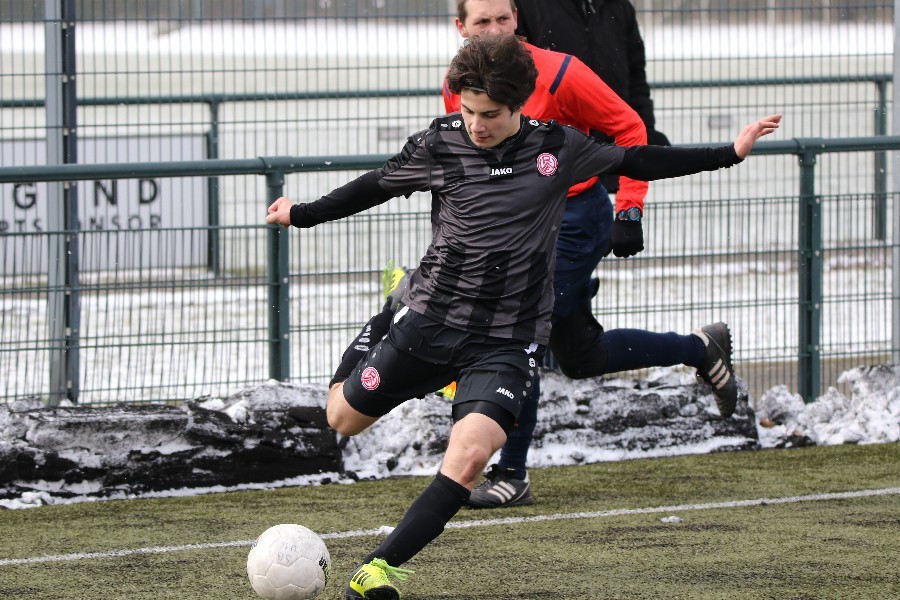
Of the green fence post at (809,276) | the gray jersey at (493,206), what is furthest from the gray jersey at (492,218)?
the green fence post at (809,276)

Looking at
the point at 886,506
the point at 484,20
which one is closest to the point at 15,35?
the point at 484,20

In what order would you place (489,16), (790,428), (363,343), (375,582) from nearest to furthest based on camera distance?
(375,582), (489,16), (363,343), (790,428)

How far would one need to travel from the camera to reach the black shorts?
4836 millimetres

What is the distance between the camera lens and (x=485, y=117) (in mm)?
4844

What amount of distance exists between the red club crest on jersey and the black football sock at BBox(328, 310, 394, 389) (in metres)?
1.09

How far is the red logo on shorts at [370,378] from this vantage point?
509 centimetres

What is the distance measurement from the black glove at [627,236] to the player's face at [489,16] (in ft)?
2.96

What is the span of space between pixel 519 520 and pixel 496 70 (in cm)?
212

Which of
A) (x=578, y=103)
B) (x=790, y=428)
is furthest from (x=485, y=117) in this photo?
(x=790, y=428)

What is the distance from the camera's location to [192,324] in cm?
789

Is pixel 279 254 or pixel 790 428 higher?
pixel 279 254

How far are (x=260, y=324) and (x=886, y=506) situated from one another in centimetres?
330

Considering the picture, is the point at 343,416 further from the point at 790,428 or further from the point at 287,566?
the point at 790,428

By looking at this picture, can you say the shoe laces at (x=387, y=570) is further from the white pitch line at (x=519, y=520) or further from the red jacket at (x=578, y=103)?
the red jacket at (x=578, y=103)
